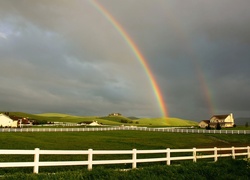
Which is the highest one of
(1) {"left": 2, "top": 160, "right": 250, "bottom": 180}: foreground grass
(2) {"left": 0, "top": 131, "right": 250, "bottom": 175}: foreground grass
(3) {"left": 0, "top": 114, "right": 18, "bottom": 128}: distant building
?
(3) {"left": 0, "top": 114, "right": 18, "bottom": 128}: distant building

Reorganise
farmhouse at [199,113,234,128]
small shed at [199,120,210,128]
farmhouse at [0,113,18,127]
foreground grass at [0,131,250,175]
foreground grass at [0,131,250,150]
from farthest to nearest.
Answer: small shed at [199,120,210,128]
farmhouse at [199,113,234,128]
farmhouse at [0,113,18,127]
foreground grass at [0,131,250,150]
foreground grass at [0,131,250,175]

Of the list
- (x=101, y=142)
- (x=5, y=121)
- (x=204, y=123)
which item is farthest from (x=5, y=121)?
(x=204, y=123)

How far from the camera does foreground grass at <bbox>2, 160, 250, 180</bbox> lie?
1148cm

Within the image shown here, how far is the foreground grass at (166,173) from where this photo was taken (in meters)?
11.5

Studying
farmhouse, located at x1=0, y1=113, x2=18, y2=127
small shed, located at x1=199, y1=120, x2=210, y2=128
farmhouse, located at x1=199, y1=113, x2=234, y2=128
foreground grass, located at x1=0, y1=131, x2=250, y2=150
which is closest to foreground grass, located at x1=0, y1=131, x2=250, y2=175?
→ foreground grass, located at x1=0, y1=131, x2=250, y2=150

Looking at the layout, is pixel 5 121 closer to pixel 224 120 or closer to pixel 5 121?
pixel 5 121

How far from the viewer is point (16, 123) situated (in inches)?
5285

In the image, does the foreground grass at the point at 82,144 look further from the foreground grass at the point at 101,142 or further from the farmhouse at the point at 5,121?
the farmhouse at the point at 5,121

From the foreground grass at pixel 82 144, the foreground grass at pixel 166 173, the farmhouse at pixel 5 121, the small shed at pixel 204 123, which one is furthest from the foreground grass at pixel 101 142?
the small shed at pixel 204 123

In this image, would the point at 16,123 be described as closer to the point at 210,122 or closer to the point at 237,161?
the point at 210,122

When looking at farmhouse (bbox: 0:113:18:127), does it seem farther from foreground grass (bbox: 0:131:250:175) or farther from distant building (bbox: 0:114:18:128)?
foreground grass (bbox: 0:131:250:175)

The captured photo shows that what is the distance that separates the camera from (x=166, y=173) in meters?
14.5

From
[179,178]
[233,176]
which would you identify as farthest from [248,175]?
[179,178]

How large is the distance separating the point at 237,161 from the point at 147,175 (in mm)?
9341
